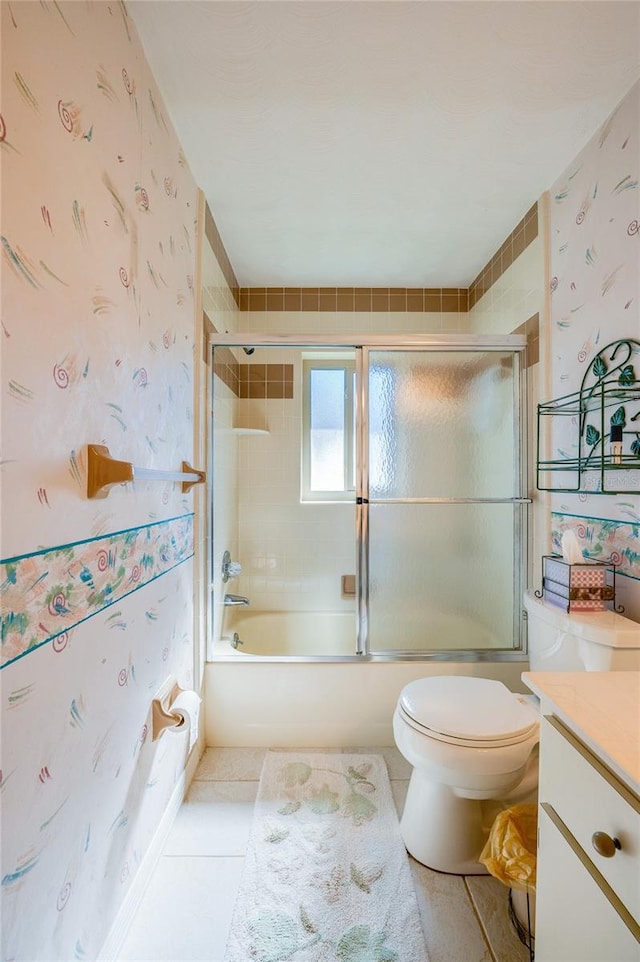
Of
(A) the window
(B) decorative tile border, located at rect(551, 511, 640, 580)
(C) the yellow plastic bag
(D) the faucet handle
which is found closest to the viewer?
(C) the yellow plastic bag

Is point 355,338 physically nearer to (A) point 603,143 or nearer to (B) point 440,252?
(B) point 440,252

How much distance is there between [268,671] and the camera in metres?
1.89

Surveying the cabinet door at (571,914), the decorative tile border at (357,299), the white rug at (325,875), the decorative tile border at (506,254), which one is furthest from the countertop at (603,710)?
the decorative tile border at (357,299)

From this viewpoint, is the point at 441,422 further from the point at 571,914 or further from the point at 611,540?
the point at 571,914

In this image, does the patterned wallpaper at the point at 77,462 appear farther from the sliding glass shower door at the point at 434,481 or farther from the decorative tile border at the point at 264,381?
the decorative tile border at the point at 264,381

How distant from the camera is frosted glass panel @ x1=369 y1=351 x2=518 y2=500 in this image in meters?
1.99

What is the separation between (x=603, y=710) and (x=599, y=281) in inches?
52.1

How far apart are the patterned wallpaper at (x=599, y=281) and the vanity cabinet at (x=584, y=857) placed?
71cm

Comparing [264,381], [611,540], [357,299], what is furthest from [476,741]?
[357,299]

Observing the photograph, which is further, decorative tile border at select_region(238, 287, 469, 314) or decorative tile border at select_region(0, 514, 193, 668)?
decorative tile border at select_region(238, 287, 469, 314)

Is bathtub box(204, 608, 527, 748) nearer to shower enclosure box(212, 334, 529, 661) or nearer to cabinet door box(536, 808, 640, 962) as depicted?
shower enclosure box(212, 334, 529, 661)

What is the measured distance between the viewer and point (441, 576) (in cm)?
202

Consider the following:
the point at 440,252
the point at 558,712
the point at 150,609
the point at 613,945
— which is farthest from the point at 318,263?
the point at 613,945

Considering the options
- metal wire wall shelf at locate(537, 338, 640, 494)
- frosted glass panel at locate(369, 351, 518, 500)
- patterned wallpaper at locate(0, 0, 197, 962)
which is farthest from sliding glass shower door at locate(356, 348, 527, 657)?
patterned wallpaper at locate(0, 0, 197, 962)
